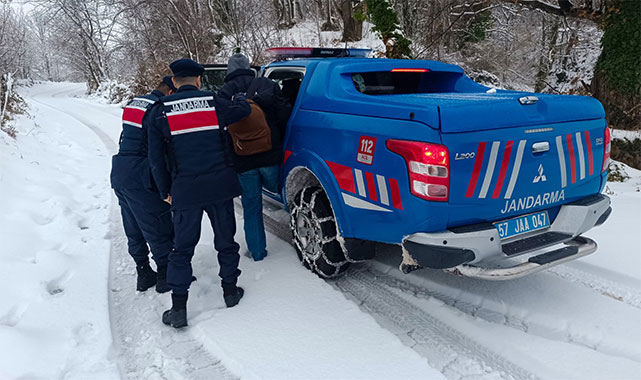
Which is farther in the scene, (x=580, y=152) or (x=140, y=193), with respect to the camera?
(x=140, y=193)

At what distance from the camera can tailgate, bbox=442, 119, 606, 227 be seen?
2.50 meters

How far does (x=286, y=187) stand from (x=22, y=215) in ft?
11.1

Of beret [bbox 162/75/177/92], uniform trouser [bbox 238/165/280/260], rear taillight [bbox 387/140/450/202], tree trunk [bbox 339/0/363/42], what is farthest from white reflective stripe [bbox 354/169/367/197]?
tree trunk [bbox 339/0/363/42]

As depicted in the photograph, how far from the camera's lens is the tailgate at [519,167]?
2.50 m

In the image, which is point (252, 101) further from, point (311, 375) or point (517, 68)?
point (517, 68)

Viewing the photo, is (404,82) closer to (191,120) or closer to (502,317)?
(191,120)

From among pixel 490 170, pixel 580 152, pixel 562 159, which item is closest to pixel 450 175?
pixel 490 170

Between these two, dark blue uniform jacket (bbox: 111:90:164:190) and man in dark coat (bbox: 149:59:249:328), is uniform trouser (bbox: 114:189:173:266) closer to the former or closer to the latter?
dark blue uniform jacket (bbox: 111:90:164:190)

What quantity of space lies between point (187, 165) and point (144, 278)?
4.32 ft

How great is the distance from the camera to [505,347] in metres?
2.66

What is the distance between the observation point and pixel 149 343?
9.27 feet

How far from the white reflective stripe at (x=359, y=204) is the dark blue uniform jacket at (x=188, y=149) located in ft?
2.90

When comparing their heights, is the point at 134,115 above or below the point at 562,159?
above

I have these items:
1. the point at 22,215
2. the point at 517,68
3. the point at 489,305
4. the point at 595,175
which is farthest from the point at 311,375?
the point at 517,68
